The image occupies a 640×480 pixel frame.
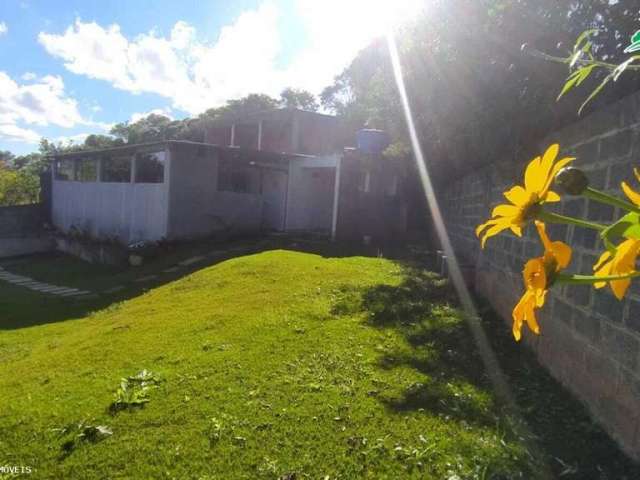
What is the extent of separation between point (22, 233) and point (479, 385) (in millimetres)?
19700

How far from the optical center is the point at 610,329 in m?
2.43

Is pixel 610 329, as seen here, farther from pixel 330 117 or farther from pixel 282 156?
pixel 330 117

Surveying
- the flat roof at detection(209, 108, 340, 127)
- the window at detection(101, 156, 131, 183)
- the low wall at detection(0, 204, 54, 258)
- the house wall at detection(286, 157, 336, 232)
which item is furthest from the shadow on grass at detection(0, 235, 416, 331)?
the flat roof at detection(209, 108, 340, 127)

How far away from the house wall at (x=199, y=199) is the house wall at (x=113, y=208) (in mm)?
266

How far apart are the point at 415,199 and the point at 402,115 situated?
606 cm

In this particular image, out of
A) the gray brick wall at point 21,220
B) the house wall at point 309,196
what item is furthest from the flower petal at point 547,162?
the gray brick wall at point 21,220

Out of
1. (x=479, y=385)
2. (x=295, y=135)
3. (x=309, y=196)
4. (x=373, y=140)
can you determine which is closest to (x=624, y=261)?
(x=479, y=385)

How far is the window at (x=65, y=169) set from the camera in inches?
744

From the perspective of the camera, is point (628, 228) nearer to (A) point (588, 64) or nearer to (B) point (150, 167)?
(A) point (588, 64)

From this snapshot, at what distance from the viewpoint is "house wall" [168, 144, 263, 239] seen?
41.6ft

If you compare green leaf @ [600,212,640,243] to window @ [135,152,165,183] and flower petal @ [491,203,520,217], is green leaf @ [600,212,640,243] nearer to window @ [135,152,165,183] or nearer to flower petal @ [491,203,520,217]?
flower petal @ [491,203,520,217]

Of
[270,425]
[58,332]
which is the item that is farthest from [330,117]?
[270,425]

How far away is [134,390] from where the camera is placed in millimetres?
3176

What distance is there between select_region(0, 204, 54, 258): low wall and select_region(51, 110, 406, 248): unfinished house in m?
1.83
